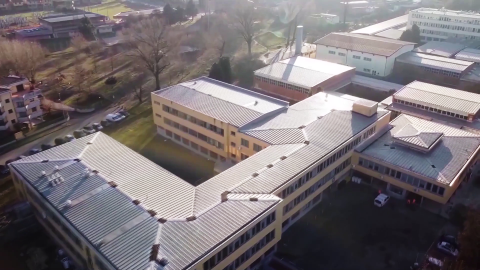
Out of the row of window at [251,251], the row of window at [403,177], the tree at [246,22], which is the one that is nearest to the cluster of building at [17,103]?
the row of window at [251,251]

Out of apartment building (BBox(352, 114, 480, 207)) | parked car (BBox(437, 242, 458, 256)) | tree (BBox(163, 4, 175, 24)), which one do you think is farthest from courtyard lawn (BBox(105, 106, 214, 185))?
tree (BBox(163, 4, 175, 24))

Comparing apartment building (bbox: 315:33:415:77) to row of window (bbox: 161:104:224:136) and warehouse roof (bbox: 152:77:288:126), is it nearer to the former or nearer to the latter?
warehouse roof (bbox: 152:77:288:126)

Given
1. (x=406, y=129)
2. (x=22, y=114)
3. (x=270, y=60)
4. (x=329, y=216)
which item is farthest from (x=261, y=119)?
(x=270, y=60)

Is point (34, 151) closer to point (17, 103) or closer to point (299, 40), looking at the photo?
point (17, 103)

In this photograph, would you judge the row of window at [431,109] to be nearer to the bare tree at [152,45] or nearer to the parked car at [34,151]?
the bare tree at [152,45]

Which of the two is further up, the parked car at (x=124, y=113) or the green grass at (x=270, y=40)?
the green grass at (x=270, y=40)

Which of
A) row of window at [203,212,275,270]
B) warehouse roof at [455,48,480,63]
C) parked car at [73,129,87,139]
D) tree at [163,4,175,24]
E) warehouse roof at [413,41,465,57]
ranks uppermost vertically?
tree at [163,4,175,24]

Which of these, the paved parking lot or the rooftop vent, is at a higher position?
the rooftop vent
